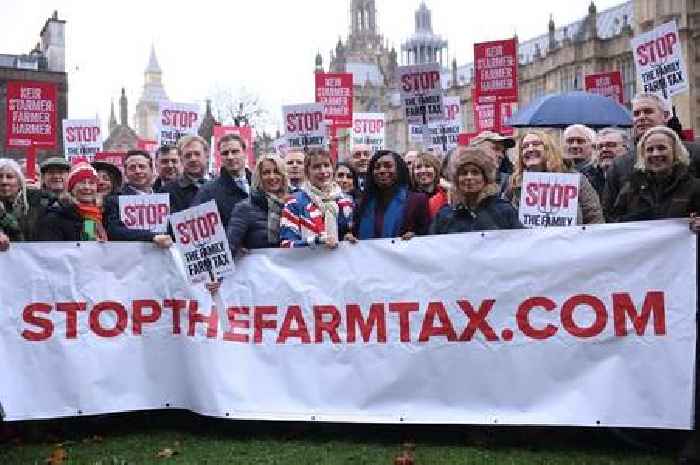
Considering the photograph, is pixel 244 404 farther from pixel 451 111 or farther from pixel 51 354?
pixel 451 111

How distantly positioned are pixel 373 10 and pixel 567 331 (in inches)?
5846

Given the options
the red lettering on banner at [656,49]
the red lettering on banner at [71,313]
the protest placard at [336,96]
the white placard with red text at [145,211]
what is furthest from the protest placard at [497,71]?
the red lettering on banner at [71,313]

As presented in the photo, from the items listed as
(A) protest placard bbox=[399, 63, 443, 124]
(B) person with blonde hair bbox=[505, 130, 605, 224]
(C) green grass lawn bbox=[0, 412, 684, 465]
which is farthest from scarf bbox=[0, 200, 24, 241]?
(A) protest placard bbox=[399, 63, 443, 124]

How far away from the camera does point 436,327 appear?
239 inches

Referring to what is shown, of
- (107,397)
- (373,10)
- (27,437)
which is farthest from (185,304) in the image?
(373,10)

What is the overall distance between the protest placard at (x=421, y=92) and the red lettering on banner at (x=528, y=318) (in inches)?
200

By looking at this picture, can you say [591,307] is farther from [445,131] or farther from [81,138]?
[81,138]

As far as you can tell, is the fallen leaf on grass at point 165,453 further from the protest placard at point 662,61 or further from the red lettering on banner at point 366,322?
the protest placard at point 662,61

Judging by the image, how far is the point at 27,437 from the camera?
6617 mm

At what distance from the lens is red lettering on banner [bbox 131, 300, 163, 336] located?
267 inches

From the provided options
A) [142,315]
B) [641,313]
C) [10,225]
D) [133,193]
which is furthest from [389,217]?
[10,225]

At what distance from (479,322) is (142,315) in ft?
8.47

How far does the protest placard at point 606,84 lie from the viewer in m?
14.6

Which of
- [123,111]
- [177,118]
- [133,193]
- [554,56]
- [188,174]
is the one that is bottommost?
[133,193]
